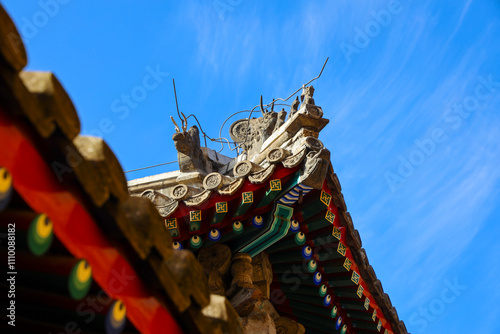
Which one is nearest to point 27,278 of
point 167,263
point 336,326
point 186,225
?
point 167,263

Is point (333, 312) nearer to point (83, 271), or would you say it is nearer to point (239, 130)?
point (239, 130)

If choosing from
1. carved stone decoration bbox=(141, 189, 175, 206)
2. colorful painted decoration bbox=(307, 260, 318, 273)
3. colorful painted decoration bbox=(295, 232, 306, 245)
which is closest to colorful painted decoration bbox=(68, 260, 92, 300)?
A: carved stone decoration bbox=(141, 189, 175, 206)

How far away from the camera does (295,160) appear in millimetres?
6500

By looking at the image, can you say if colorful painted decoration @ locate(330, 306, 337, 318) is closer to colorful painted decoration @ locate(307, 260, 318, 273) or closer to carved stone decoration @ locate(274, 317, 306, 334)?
carved stone decoration @ locate(274, 317, 306, 334)

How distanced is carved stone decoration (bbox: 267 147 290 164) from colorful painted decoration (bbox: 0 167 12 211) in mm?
4446

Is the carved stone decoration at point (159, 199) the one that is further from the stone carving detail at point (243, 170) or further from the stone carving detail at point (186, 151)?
the stone carving detail at point (186, 151)

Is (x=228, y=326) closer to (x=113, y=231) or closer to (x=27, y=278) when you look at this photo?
(x=113, y=231)

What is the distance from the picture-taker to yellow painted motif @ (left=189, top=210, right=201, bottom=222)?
641cm

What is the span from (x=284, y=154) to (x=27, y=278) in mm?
4095

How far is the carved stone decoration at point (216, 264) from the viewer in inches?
274

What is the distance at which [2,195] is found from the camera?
7.34 ft

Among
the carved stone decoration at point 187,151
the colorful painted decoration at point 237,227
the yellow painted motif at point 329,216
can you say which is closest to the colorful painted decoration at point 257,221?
the colorful painted decoration at point 237,227

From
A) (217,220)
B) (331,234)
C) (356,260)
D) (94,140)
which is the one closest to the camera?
(94,140)

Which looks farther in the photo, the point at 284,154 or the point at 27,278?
the point at 284,154
